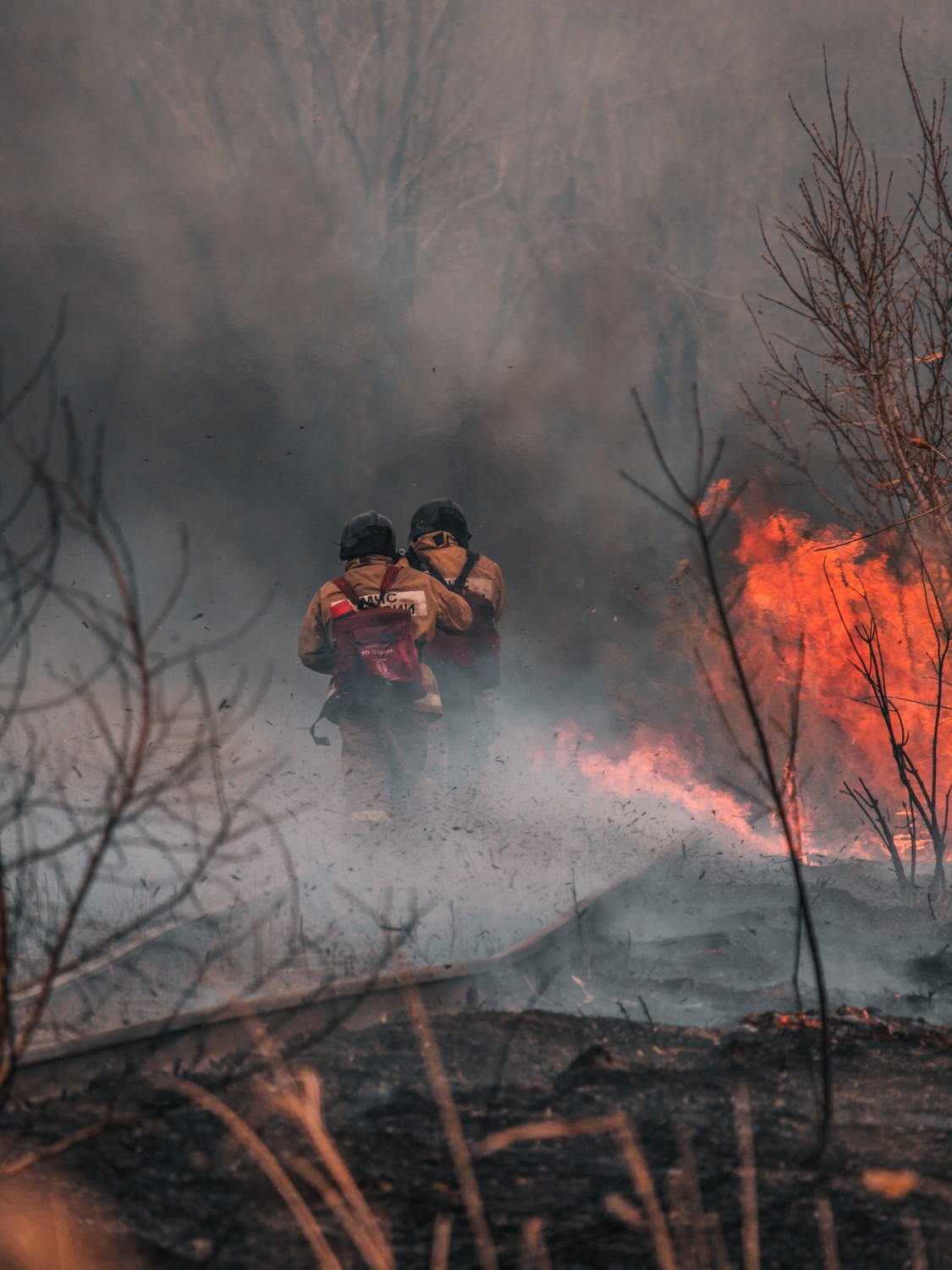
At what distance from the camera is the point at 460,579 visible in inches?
356

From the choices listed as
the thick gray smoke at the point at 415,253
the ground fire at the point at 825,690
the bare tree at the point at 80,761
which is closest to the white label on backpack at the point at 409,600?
the bare tree at the point at 80,761

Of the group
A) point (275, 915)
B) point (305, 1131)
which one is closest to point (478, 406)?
point (275, 915)

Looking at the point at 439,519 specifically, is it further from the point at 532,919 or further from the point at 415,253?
the point at 415,253

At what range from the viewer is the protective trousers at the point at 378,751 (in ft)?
26.5

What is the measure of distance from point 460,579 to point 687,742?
5.23 metres

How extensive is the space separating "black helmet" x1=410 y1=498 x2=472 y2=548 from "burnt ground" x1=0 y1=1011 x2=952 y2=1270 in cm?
543

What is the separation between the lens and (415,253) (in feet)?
52.3

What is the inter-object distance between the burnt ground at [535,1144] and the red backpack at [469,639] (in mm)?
4904

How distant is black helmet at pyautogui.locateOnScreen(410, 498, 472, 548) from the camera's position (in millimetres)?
9188

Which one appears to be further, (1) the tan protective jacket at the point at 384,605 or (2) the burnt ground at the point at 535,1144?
(1) the tan protective jacket at the point at 384,605

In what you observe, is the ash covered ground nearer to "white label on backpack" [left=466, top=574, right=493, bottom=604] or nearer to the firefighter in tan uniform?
the firefighter in tan uniform

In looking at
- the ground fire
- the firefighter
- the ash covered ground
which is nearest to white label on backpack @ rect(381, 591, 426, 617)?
the firefighter

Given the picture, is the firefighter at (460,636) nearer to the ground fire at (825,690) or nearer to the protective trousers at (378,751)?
the protective trousers at (378,751)

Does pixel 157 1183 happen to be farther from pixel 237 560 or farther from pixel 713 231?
pixel 713 231
